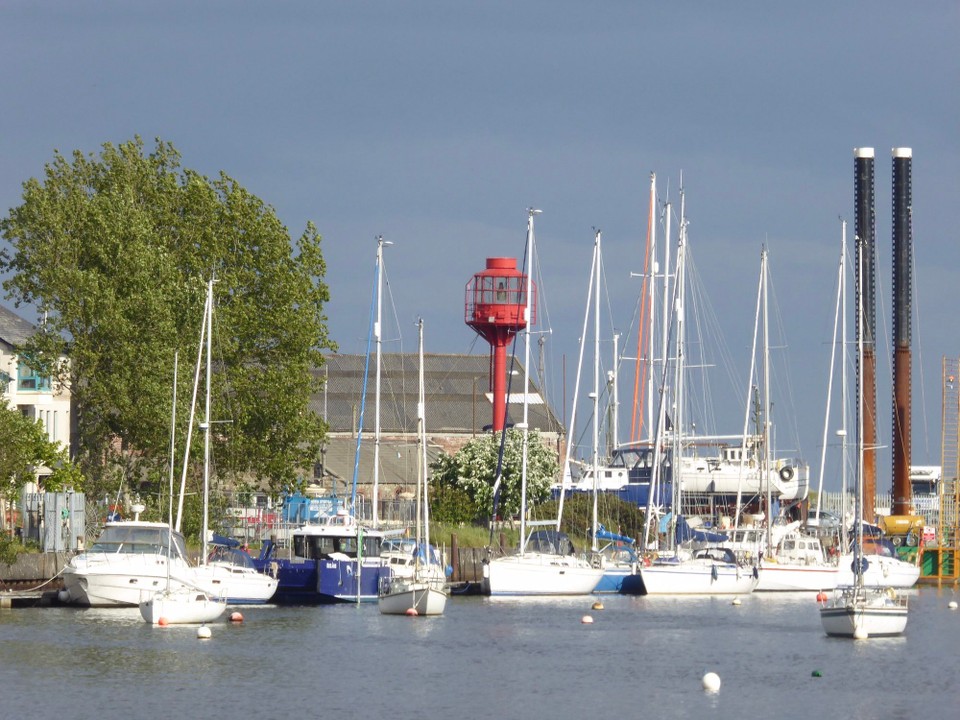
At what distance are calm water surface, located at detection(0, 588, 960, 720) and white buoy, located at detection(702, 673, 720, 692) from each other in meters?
0.25

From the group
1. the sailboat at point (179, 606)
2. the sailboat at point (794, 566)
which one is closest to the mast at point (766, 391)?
the sailboat at point (794, 566)

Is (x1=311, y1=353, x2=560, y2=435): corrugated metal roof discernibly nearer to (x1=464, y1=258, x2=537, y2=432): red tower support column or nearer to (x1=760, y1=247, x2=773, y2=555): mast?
(x1=464, y1=258, x2=537, y2=432): red tower support column

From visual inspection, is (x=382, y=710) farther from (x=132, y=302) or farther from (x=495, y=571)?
(x=132, y=302)

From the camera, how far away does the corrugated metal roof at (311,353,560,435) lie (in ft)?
414

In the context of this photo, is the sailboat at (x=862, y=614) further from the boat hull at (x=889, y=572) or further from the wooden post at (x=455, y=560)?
the wooden post at (x=455, y=560)

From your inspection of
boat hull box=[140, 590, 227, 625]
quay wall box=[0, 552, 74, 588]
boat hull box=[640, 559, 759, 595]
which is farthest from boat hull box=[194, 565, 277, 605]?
boat hull box=[640, 559, 759, 595]

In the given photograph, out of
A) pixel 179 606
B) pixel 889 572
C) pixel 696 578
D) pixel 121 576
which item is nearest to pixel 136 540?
pixel 121 576

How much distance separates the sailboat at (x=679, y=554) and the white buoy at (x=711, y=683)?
2747cm

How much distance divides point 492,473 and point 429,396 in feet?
118

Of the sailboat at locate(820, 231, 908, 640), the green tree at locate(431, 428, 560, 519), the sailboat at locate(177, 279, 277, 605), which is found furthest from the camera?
the green tree at locate(431, 428, 560, 519)

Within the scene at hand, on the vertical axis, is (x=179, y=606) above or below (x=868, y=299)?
below

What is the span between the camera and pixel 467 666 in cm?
4862

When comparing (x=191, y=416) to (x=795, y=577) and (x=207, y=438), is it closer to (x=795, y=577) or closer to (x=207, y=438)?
(x=207, y=438)

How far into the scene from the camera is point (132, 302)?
2911 inches
